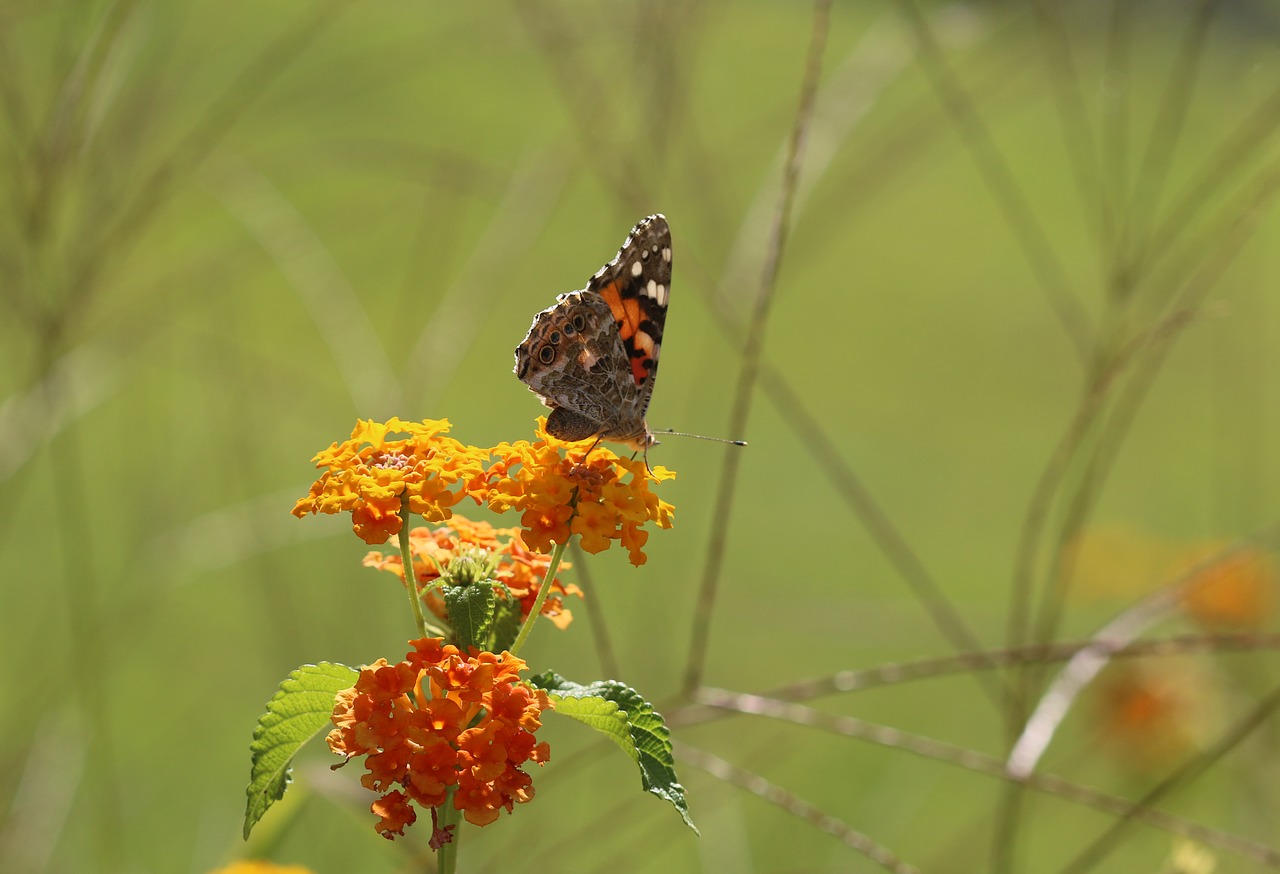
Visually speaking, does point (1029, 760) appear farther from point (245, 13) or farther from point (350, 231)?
point (245, 13)

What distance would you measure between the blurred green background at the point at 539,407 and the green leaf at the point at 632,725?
0.80 ft

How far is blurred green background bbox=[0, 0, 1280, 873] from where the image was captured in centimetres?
119

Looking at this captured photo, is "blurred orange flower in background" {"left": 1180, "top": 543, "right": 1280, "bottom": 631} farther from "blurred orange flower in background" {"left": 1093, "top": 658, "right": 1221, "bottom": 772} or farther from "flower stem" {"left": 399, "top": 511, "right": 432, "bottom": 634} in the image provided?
"flower stem" {"left": 399, "top": 511, "right": 432, "bottom": 634}

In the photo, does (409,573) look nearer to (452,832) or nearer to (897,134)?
(452,832)

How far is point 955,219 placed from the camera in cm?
497

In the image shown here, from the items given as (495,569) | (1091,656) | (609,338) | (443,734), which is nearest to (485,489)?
(495,569)

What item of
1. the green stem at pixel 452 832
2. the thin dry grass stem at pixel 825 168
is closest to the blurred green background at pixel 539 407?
the thin dry grass stem at pixel 825 168

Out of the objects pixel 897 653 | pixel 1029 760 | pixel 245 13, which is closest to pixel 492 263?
pixel 1029 760

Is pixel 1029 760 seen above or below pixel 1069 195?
below

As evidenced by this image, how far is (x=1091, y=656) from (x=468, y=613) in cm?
52

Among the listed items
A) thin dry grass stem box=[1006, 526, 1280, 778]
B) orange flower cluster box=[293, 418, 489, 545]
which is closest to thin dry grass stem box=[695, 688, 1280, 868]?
thin dry grass stem box=[1006, 526, 1280, 778]

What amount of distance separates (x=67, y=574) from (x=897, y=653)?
180 cm

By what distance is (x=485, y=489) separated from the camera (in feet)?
2.30

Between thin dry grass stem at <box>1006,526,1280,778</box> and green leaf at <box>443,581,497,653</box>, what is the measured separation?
402 millimetres
